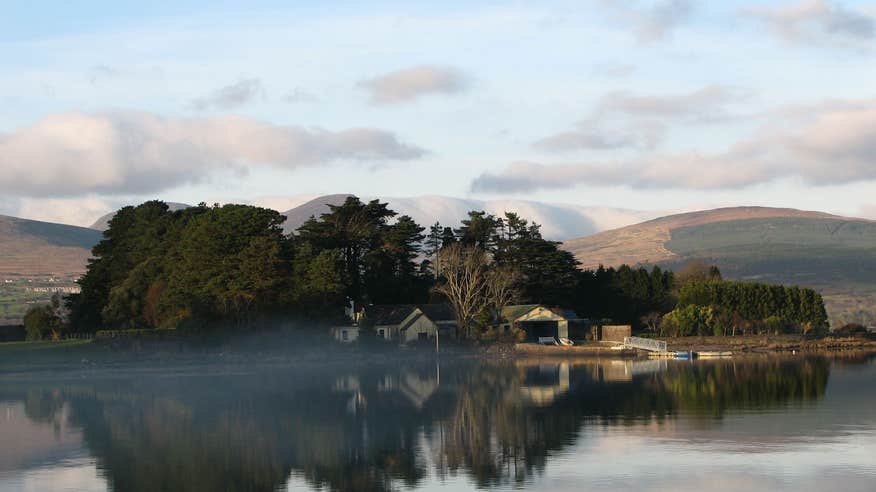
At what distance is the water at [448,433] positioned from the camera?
3103cm

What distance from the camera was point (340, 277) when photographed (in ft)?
321

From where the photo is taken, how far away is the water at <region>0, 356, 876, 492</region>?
102 feet

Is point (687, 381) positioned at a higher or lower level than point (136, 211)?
lower

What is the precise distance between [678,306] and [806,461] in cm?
8177

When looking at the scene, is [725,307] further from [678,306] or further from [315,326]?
[315,326]

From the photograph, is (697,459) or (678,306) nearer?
(697,459)

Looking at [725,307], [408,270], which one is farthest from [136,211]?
[725,307]

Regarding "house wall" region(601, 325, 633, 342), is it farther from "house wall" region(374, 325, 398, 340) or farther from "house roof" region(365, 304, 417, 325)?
"house wall" region(374, 325, 398, 340)

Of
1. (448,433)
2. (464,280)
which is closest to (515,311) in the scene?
(464,280)

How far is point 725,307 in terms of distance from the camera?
374 feet

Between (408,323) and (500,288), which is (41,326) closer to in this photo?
(408,323)

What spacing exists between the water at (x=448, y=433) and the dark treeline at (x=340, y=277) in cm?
2328

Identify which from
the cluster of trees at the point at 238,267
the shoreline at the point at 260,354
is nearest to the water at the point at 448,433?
the shoreline at the point at 260,354

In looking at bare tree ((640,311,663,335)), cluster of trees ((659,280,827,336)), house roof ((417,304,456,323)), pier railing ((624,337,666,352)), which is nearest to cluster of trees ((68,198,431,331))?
house roof ((417,304,456,323))
